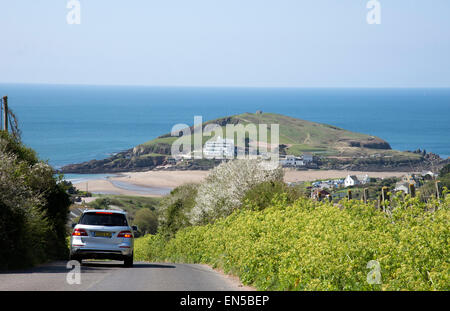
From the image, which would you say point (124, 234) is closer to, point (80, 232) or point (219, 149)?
A: point (80, 232)

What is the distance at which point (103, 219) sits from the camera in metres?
18.4

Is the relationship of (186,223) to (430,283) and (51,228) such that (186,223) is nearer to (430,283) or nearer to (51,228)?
(51,228)

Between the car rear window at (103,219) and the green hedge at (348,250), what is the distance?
3428mm

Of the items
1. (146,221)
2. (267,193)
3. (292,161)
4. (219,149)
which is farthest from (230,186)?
(219,149)

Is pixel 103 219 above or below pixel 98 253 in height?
above

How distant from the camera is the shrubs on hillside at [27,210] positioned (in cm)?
1764

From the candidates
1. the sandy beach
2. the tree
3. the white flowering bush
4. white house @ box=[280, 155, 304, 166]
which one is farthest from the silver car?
white house @ box=[280, 155, 304, 166]

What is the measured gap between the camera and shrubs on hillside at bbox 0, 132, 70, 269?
17641mm

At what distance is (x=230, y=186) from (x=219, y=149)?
13635 centimetres

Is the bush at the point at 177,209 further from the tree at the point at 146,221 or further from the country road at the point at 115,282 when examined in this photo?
the country road at the point at 115,282

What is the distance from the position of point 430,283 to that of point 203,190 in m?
35.4

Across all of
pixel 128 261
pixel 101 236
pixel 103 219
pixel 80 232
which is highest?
pixel 103 219

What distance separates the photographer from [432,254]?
10914 millimetres

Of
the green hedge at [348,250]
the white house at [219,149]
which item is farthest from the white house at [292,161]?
the green hedge at [348,250]
